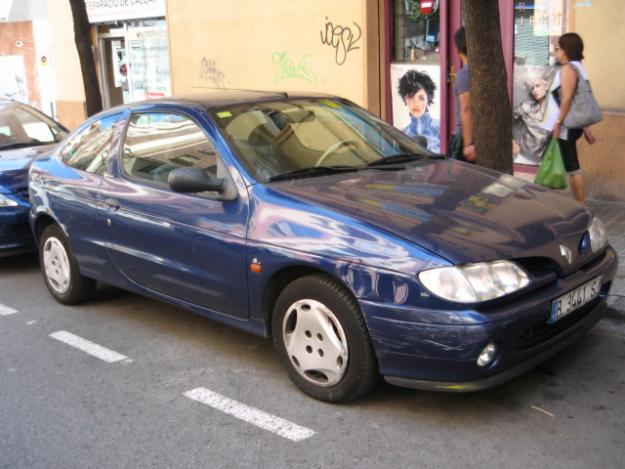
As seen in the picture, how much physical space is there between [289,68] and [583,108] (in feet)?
18.8

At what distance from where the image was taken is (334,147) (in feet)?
18.1

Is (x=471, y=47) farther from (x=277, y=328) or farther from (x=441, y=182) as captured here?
(x=277, y=328)

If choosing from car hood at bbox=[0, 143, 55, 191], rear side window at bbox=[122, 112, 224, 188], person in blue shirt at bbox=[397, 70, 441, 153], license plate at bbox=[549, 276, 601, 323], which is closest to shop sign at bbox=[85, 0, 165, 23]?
person in blue shirt at bbox=[397, 70, 441, 153]

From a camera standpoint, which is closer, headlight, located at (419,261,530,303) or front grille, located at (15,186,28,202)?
headlight, located at (419,261,530,303)

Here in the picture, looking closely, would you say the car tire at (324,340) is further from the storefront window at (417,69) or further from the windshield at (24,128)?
the storefront window at (417,69)

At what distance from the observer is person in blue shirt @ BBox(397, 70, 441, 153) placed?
1097cm

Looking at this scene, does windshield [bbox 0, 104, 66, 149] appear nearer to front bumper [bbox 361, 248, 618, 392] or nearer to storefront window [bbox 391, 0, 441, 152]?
storefront window [bbox 391, 0, 441, 152]

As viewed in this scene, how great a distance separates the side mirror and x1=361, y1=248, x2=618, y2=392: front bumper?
1219 millimetres

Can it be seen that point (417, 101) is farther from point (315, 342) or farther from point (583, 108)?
point (315, 342)

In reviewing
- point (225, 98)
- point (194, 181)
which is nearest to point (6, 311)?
point (225, 98)

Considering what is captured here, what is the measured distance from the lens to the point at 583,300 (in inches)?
182

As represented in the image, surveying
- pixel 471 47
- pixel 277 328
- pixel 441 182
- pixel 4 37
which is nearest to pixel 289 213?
pixel 277 328

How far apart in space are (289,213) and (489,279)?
1.15 m

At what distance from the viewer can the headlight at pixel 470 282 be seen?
160 inches
